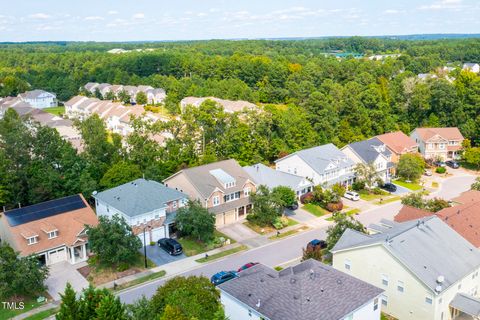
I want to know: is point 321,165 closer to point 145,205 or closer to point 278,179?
point 278,179

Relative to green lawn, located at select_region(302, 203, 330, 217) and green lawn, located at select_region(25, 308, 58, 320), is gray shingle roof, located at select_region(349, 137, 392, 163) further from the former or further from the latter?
green lawn, located at select_region(25, 308, 58, 320)

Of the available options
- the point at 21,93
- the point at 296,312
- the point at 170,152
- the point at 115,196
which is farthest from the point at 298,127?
the point at 21,93

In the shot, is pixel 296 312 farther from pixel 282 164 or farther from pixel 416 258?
pixel 282 164

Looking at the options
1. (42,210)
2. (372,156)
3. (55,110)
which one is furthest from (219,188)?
(55,110)

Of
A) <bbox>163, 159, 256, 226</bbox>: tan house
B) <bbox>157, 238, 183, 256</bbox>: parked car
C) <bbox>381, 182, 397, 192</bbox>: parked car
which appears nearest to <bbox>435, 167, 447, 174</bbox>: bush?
<bbox>381, 182, 397, 192</bbox>: parked car

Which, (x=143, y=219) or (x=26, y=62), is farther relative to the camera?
(x=26, y=62)

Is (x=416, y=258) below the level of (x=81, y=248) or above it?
above

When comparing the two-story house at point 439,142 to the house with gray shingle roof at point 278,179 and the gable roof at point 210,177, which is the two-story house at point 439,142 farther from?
the gable roof at point 210,177
